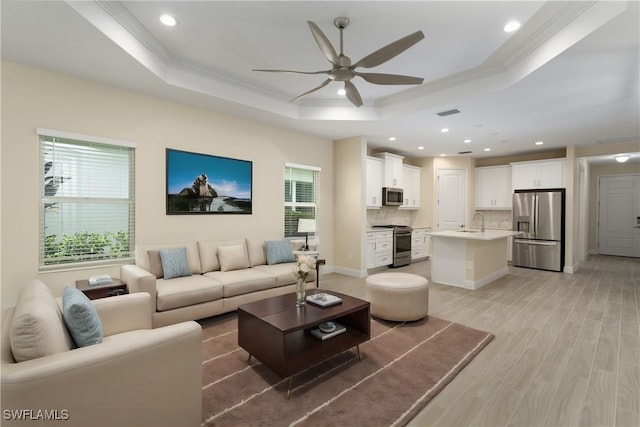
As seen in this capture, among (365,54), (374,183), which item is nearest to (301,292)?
(365,54)

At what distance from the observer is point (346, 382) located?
2262 mm

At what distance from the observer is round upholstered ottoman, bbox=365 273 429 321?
334 cm

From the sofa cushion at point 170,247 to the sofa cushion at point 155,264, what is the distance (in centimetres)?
3

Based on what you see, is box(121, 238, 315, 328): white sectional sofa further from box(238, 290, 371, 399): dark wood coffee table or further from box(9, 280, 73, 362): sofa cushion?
box(9, 280, 73, 362): sofa cushion

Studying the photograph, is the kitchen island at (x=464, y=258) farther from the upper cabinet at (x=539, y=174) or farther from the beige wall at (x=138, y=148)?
the beige wall at (x=138, y=148)

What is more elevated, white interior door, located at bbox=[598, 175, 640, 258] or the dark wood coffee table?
white interior door, located at bbox=[598, 175, 640, 258]

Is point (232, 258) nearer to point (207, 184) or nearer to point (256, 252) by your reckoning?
point (256, 252)

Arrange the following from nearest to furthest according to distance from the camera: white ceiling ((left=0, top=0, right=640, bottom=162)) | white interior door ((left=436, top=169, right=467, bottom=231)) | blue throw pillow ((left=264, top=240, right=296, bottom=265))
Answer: white ceiling ((left=0, top=0, right=640, bottom=162)), blue throw pillow ((left=264, top=240, right=296, bottom=265)), white interior door ((left=436, top=169, right=467, bottom=231))

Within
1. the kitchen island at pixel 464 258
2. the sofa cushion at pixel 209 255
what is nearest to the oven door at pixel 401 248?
the kitchen island at pixel 464 258

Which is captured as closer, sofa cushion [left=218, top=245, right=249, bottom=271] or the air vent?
sofa cushion [left=218, top=245, right=249, bottom=271]

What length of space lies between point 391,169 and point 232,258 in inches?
171

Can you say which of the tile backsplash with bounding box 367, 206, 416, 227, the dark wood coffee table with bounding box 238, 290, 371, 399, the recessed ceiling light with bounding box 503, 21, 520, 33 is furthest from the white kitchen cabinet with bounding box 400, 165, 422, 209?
the dark wood coffee table with bounding box 238, 290, 371, 399

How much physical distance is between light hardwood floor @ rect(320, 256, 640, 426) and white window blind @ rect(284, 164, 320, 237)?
52.3 inches

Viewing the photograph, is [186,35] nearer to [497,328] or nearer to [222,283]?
[222,283]
